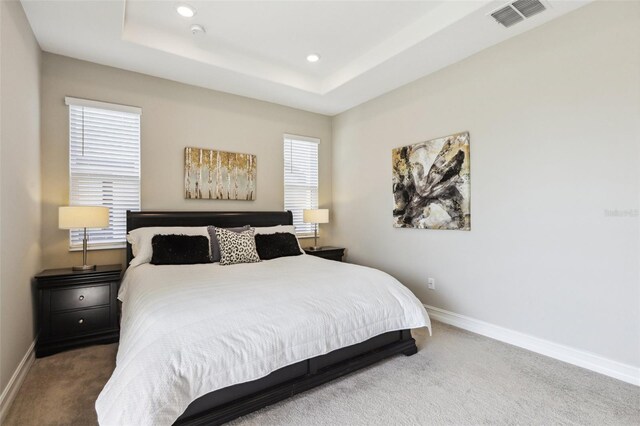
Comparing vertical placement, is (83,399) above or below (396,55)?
below

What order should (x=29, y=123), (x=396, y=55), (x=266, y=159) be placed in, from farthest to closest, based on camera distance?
(x=266, y=159)
(x=396, y=55)
(x=29, y=123)

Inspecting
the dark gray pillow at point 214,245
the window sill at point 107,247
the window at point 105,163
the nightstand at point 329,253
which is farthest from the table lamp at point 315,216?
the window sill at point 107,247

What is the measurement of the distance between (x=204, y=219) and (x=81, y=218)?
4.18 ft

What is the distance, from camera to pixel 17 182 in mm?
2371

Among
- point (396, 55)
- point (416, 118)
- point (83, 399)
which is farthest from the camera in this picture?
point (416, 118)

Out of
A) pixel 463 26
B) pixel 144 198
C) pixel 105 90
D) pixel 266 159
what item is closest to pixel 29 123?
pixel 105 90

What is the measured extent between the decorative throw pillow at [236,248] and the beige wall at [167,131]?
3.05ft

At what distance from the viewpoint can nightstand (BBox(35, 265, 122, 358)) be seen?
279 cm

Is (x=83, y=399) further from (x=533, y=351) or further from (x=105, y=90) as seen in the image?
(x=533, y=351)

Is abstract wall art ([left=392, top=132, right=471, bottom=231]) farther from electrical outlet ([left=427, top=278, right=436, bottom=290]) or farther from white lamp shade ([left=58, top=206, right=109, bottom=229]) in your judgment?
white lamp shade ([left=58, top=206, right=109, bottom=229])

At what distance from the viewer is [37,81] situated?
303cm

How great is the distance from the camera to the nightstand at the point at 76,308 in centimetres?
279

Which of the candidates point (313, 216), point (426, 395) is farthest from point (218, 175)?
point (426, 395)

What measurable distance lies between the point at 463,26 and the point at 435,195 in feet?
Result: 5.42
